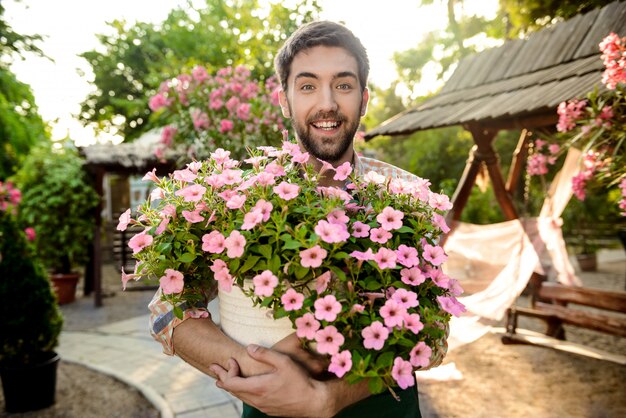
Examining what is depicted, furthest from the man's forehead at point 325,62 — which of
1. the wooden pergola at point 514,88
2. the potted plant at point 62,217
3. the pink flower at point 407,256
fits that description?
the potted plant at point 62,217

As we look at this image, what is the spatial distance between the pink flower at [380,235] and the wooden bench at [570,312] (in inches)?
175

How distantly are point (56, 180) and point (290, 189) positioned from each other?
922cm

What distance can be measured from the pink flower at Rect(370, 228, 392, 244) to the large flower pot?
8.94m

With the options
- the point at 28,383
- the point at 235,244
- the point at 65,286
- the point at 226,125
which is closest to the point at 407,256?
the point at 235,244

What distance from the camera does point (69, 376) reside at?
5.05 meters

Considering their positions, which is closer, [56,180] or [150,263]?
[150,263]

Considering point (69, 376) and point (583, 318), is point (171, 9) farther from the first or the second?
point (583, 318)

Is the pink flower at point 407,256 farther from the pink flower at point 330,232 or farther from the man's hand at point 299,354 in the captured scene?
the man's hand at point 299,354

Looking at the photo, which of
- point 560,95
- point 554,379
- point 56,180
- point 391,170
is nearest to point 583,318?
point 554,379

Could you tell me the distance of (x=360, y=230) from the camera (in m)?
1.16

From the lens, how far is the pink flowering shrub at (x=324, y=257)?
1067 millimetres

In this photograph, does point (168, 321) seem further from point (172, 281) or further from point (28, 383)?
point (28, 383)

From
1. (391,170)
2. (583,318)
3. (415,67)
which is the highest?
(415,67)

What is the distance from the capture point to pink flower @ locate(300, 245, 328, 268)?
3.45ft
